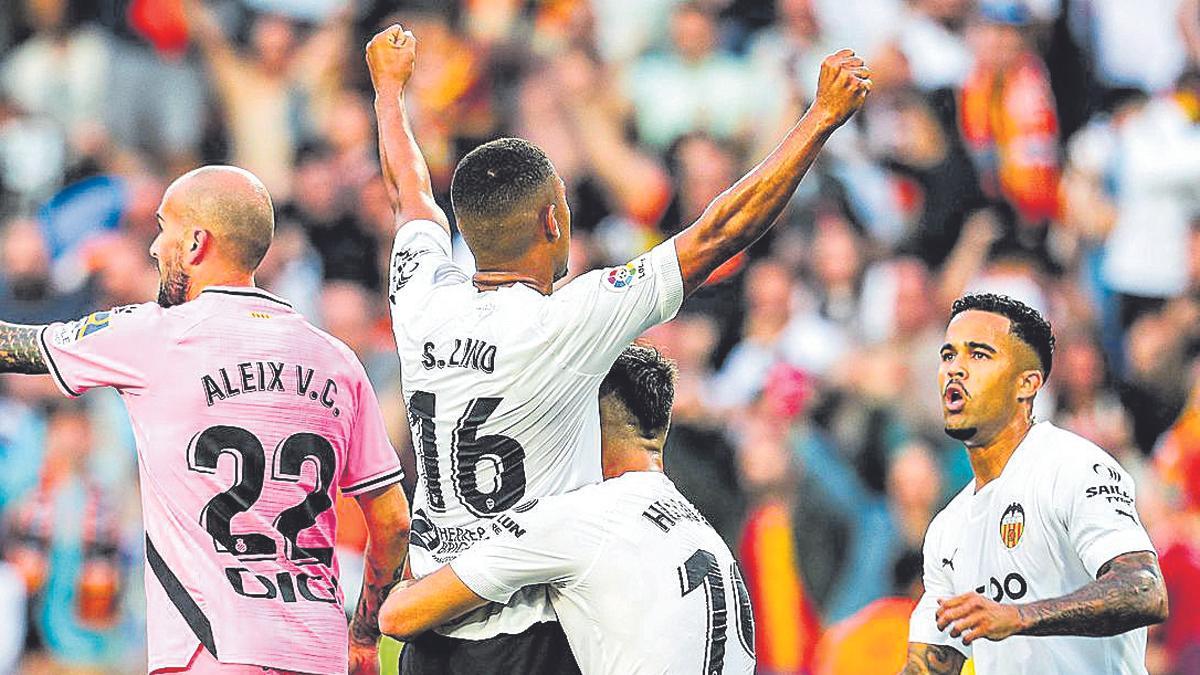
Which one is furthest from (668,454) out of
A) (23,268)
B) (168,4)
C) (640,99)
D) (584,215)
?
(168,4)

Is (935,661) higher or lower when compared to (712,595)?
lower

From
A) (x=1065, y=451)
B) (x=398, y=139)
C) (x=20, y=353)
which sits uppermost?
(x=398, y=139)

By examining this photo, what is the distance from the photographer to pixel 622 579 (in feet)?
16.2

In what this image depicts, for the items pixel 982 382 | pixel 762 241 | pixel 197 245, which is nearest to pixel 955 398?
pixel 982 382

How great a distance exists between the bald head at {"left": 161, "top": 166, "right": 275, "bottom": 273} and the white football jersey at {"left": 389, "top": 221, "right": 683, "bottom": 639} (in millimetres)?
555

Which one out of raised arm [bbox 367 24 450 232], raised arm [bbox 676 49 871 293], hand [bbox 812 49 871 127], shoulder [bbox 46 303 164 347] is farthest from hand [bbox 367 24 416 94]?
hand [bbox 812 49 871 127]

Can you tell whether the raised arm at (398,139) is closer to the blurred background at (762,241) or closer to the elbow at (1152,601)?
the elbow at (1152,601)

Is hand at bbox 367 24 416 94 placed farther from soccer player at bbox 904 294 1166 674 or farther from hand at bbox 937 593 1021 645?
hand at bbox 937 593 1021 645

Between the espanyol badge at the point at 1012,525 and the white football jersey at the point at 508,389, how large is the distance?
55.2 inches

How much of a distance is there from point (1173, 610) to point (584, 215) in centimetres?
467

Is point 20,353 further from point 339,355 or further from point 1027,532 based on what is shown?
point 1027,532

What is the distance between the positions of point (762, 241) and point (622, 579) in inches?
312

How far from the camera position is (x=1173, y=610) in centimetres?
1080

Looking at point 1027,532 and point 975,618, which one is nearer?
point 975,618
